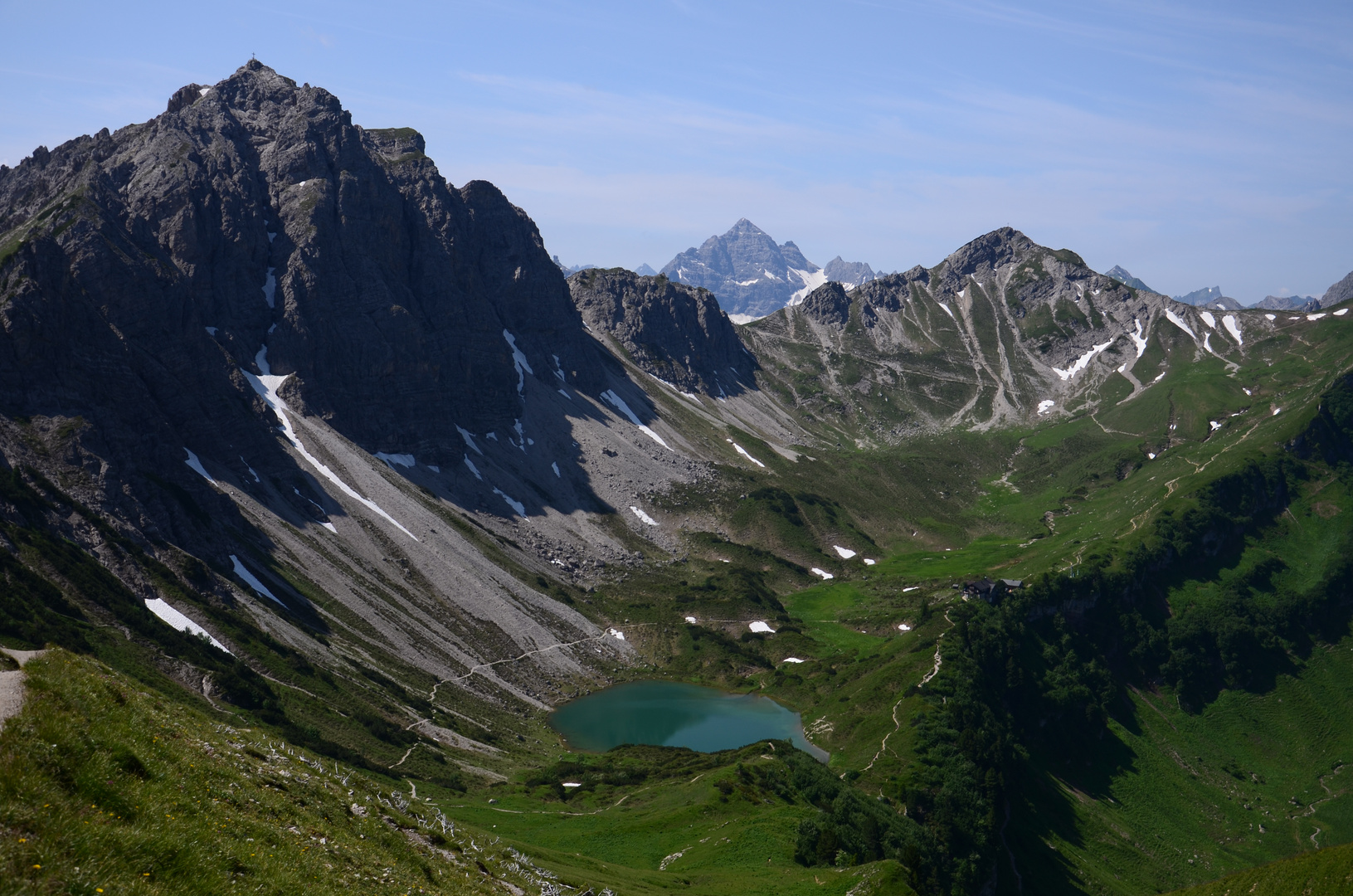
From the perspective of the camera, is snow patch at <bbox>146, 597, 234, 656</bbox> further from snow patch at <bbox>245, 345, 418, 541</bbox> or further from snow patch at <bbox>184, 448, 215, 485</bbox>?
snow patch at <bbox>245, 345, 418, 541</bbox>

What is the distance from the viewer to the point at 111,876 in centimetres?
1830

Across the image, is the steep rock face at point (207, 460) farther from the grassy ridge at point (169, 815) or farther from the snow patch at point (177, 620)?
the grassy ridge at point (169, 815)

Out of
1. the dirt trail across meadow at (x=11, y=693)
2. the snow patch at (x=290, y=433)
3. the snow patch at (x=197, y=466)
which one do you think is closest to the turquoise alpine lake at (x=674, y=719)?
the snow patch at (x=290, y=433)

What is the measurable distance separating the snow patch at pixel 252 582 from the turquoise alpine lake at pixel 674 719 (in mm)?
50467

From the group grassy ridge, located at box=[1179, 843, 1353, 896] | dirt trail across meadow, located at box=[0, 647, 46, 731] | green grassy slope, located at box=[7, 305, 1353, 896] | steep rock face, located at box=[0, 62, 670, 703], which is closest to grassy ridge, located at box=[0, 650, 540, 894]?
green grassy slope, located at box=[7, 305, 1353, 896]

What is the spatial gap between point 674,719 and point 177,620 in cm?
8247

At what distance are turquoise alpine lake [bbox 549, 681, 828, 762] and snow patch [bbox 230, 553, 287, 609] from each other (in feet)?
166

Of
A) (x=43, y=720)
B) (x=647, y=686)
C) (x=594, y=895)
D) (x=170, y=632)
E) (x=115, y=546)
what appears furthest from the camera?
(x=647, y=686)

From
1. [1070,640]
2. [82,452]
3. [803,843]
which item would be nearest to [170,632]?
[82,452]

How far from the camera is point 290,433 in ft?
619

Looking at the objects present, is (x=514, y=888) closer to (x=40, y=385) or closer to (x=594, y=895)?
(x=594, y=895)

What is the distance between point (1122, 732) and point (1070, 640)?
17.7 m

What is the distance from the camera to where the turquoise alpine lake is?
482ft

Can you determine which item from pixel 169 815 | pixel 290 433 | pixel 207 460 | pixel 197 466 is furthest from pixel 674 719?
pixel 169 815
